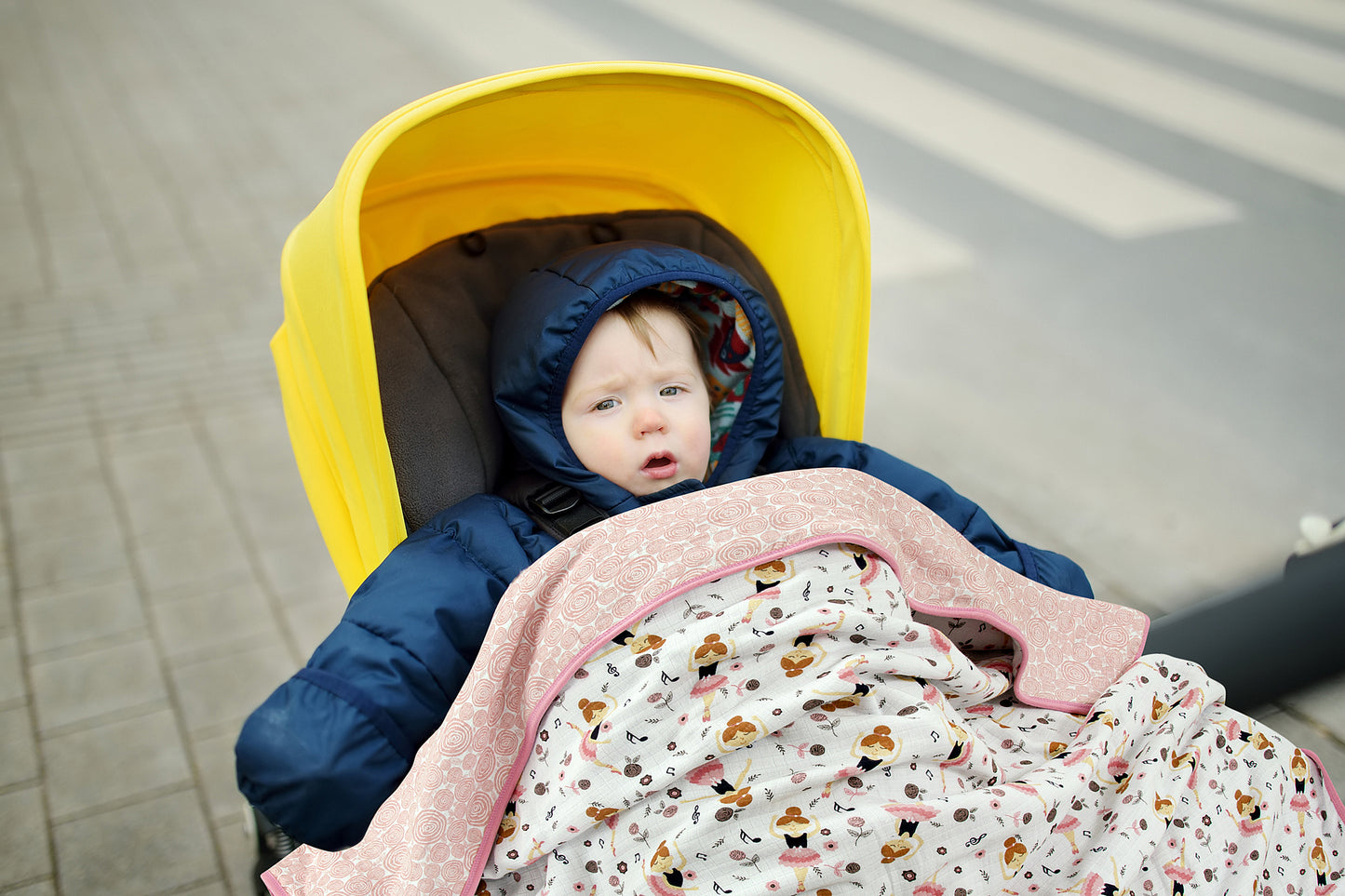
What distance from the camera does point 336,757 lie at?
90 cm

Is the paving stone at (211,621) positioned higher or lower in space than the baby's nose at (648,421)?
lower

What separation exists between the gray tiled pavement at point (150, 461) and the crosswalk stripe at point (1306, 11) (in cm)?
343

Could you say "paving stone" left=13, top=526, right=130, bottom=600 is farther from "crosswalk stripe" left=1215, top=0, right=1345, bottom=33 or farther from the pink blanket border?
"crosswalk stripe" left=1215, top=0, right=1345, bottom=33

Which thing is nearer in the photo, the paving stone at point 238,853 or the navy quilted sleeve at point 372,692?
the navy quilted sleeve at point 372,692

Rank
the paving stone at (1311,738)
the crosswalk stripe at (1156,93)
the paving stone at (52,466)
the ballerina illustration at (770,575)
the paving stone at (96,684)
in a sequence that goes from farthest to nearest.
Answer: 1. the crosswalk stripe at (1156,93)
2. the paving stone at (52,466)
3. the paving stone at (96,684)
4. the paving stone at (1311,738)
5. the ballerina illustration at (770,575)

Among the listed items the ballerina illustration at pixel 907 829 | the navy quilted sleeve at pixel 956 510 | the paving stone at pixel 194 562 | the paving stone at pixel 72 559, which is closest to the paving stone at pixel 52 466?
the paving stone at pixel 72 559

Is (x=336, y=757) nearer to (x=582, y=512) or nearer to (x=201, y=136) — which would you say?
(x=582, y=512)

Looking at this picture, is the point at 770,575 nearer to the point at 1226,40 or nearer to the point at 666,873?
the point at 666,873

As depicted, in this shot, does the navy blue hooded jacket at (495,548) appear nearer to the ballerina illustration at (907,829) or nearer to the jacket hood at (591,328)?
the jacket hood at (591,328)

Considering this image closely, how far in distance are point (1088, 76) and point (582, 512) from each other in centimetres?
364

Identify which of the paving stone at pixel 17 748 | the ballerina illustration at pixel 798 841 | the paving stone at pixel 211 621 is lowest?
the paving stone at pixel 17 748

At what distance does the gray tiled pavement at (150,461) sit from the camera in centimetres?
152

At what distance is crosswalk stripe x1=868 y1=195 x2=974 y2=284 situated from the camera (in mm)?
3049

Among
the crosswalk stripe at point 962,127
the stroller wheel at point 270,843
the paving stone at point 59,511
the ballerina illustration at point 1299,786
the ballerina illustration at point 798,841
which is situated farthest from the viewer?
the crosswalk stripe at point 962,127
